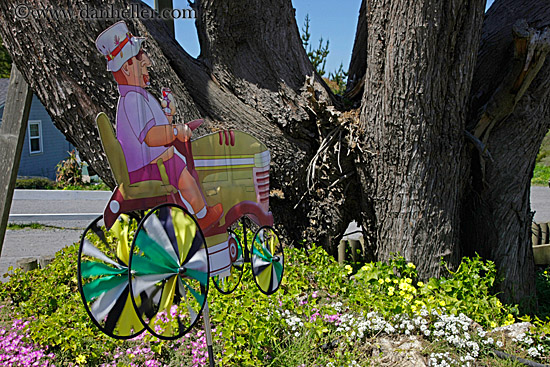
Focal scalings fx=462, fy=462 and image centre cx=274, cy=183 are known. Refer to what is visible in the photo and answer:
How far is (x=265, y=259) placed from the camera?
2926 millimetres

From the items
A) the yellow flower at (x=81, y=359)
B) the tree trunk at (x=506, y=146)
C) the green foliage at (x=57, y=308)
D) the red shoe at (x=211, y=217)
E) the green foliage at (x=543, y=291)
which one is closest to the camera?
the red shoe at (x=211, y=217)

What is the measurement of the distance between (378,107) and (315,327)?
1857mm

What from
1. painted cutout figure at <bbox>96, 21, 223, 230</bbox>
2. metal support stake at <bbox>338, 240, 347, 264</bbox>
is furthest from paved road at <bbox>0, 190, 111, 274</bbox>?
painted cutout figure at <bbox>96, 21, 223, 230</bbox>

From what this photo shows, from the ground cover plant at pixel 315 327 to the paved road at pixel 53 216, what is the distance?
378 cm

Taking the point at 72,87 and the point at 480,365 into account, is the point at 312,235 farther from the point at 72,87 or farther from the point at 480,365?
the point at 72,87

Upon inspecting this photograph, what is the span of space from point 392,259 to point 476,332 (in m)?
0.89

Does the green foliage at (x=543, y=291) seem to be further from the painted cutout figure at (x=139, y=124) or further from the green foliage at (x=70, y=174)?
the green foliage at (x=70, y=174)

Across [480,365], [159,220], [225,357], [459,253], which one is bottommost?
[480,365]

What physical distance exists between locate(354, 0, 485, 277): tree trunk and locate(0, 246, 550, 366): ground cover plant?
11.6 inches

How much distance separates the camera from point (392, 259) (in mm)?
4039

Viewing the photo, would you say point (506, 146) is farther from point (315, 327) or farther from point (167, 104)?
point (167, 104)

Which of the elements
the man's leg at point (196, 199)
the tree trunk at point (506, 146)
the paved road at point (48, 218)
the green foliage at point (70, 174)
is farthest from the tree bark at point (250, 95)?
the green foliage at point (70, 174)

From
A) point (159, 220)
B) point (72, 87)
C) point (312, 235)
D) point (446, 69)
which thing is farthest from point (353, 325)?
point (72, 87)

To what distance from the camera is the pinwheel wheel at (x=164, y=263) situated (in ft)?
6.55
